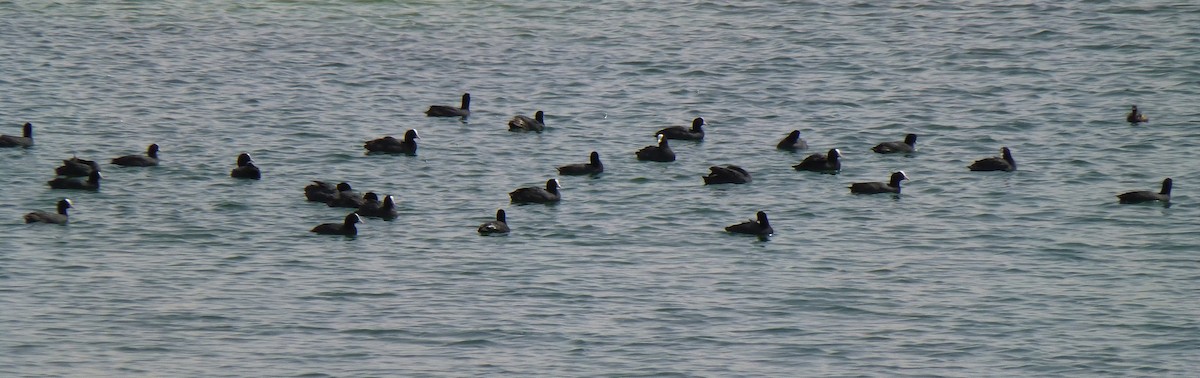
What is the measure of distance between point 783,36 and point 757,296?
28.7m

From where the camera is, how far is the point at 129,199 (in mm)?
35031

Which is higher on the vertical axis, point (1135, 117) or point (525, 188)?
point (1135, 117)

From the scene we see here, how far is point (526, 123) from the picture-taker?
43094 millimetres

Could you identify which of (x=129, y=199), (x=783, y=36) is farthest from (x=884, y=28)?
(x=129, y=199)

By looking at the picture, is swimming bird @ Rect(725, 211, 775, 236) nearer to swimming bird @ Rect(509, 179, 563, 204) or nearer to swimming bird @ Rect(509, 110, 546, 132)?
swimming bird @ Rect(509, 179, 563, 204)

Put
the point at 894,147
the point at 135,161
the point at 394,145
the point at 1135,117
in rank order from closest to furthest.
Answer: the point at 135,161, the point at 394,145, the point at 894,147, the point at 1135,117

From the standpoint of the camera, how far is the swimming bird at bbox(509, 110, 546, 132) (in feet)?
141

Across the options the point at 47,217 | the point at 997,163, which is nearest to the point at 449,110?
the point at 997,163

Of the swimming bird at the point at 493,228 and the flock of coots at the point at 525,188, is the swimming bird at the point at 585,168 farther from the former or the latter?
the swimming bird at the point at 493,228

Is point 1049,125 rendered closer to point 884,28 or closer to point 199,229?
point 884,28

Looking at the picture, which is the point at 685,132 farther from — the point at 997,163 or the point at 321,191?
the point at 321,191

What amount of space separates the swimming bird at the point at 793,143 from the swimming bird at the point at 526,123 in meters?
5.70

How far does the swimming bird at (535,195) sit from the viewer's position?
3491 centimetres

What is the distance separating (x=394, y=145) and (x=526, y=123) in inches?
153
